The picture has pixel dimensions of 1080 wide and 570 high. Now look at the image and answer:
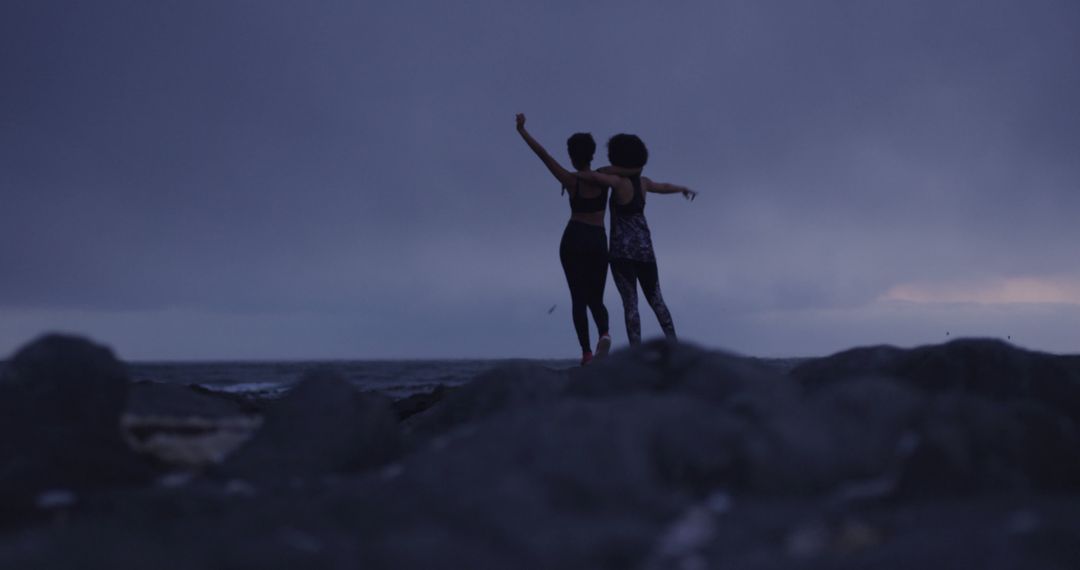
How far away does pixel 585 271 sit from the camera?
7.82 meters

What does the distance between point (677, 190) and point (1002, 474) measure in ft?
18.6

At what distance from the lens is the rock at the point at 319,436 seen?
9.71 ft

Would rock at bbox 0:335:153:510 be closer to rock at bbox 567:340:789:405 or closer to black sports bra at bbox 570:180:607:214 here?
rock at bbox 567:340:789:405

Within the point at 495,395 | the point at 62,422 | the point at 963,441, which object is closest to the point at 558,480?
the point at 963,441

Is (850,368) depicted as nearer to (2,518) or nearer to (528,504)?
(528,504)

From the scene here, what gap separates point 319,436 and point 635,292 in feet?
16.8

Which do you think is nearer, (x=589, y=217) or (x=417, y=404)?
(x=417, y=404)

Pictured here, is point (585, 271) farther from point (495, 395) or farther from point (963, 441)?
point (963, 441)

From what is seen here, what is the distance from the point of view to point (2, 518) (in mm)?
2609

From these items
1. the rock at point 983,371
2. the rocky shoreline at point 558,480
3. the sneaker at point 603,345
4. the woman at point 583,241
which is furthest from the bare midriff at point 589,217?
the rocky shoreline at point 558,480

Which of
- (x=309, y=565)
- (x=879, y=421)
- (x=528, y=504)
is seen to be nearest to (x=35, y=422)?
(x=309, y=565)

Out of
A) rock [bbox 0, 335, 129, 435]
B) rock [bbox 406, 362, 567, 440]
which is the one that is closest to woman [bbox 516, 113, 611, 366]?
rock [bbox 406, 362, 567, 440]

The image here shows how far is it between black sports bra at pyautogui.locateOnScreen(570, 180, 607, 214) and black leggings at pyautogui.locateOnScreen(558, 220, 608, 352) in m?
0.12

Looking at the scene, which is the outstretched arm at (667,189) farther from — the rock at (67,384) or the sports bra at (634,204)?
the rock at (67,384)
